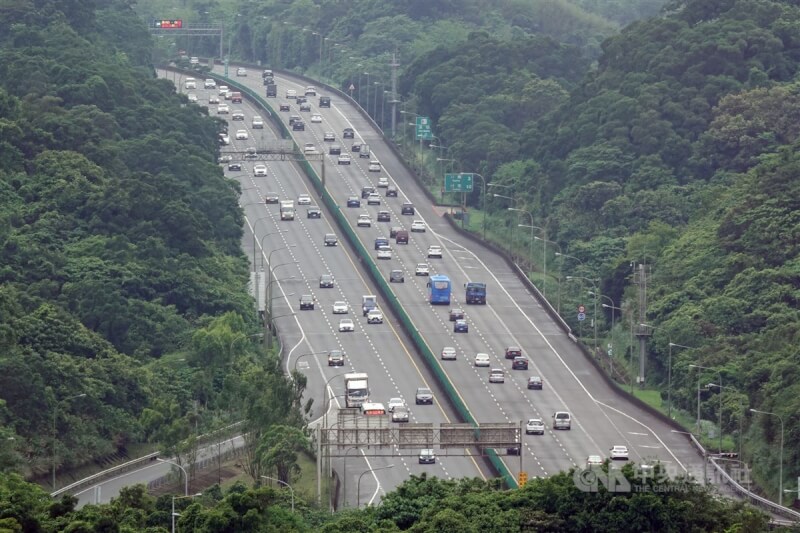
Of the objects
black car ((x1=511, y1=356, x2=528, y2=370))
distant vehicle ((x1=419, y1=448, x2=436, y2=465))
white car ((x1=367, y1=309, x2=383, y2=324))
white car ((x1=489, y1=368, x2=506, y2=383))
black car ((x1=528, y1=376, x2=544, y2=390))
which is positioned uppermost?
white car ((x1=367, y1=309, x2=383, y2=324))

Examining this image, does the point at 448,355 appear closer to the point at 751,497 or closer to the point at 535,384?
the point at 535,384

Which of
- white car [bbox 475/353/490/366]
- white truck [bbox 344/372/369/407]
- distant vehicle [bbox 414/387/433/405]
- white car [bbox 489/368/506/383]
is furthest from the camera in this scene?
white car [bbox 475/353/490/366]

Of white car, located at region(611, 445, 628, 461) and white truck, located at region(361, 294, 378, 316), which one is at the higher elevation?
white truck, located at region(361, 294, 378, 316)

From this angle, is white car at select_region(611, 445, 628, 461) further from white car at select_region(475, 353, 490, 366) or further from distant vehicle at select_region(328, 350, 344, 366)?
distant vehicle at select_region(328, 350, 344, 366)

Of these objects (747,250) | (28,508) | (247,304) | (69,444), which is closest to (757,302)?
(747,250)

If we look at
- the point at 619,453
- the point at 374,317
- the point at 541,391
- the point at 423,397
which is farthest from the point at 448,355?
the point at 619,453

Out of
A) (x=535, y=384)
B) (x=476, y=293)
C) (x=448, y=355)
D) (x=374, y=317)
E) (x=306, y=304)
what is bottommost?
(x=535, y=384)

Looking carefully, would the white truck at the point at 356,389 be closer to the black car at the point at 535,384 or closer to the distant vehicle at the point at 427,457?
the distant vehicle at the point at 427,457

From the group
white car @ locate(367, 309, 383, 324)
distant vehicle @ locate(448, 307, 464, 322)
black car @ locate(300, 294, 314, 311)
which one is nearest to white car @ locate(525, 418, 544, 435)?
distant vehicle @ locate(448, 307, 464, 322)
